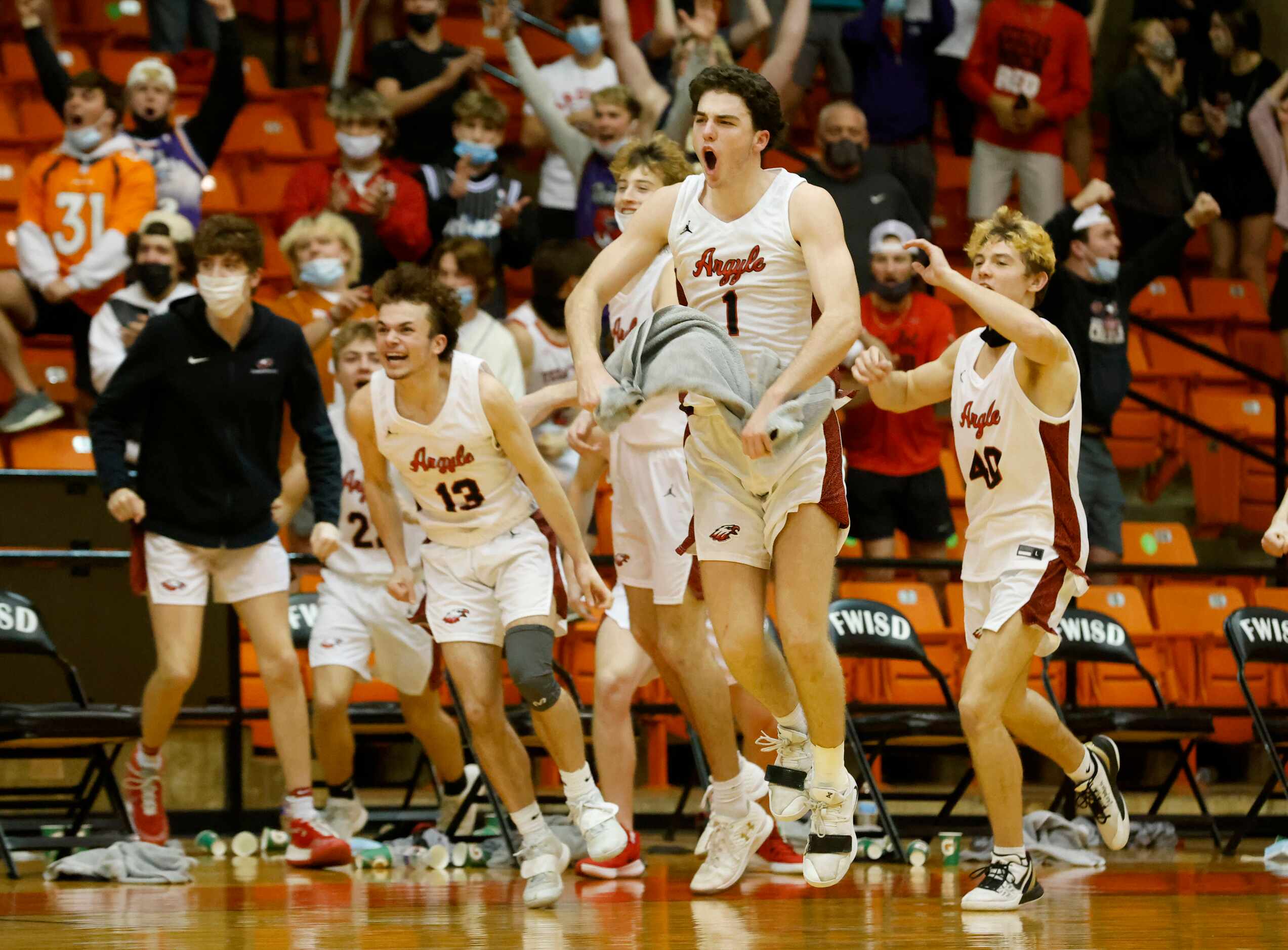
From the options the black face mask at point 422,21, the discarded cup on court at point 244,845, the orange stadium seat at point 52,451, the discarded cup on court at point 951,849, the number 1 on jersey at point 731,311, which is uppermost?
the black face mask at point 422,21

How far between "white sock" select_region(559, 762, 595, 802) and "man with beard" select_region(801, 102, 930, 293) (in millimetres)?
4470

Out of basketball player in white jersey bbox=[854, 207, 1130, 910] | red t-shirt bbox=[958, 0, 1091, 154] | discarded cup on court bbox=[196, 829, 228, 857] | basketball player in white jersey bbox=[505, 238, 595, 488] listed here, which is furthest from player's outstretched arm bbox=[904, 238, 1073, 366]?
red t-shirt bbox=[958, 0, 1091, 154]

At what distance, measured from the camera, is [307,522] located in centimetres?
872

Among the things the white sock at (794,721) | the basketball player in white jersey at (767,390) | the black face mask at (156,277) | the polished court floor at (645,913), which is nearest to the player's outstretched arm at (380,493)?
the polished court floor at (645,913)

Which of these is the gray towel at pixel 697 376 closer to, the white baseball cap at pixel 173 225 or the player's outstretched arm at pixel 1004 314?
the player's outstretched arm at pixel 1004 314

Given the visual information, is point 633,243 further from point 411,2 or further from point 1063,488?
point 411,2

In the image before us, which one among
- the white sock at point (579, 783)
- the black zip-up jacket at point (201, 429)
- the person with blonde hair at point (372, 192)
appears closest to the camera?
the white sock at point (579, 783)

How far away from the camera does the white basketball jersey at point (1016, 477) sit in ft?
19.5

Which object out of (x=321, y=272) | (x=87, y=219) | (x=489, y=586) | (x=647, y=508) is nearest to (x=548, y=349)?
(x=321, y=272)

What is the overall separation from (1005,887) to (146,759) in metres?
3.35

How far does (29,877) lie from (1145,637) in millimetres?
5494

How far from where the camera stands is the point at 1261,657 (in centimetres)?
816

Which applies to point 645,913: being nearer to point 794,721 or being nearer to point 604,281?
point 794,721

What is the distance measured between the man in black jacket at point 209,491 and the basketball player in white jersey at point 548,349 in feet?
5.58
